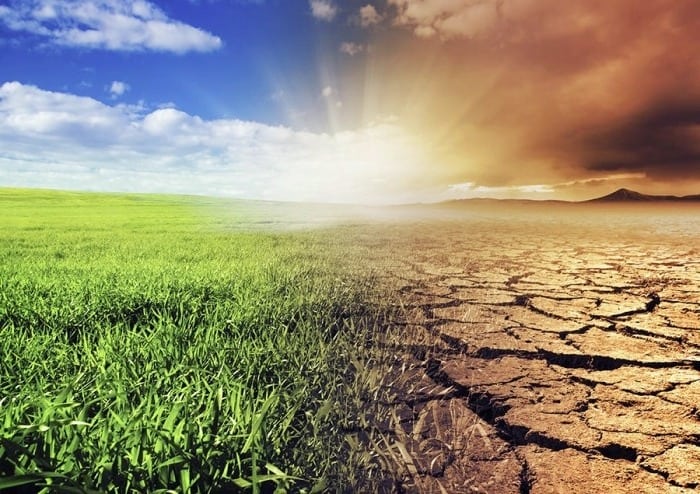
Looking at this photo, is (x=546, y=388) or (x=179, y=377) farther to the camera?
(x=546, y=388)

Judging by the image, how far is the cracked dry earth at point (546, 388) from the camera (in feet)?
4.74

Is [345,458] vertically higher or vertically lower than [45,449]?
lower

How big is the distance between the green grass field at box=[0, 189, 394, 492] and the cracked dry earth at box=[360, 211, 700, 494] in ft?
0.96

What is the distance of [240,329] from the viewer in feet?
8.02

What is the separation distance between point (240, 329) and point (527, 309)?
2.10 metres

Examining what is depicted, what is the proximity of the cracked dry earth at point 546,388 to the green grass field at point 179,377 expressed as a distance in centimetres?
29

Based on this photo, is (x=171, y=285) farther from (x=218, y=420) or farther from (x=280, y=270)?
(x=218, y=420)

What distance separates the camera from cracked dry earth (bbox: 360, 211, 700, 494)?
1445mm

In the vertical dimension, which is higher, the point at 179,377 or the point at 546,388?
the point at 179,377

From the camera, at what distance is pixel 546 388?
80.4 inches

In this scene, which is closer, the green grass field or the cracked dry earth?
the green grass field

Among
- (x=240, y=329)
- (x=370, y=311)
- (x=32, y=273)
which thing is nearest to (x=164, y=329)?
(x=240, y=329)

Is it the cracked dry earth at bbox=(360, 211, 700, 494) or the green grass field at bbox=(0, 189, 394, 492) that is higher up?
the green grass field at bbox=(0, 189, 394, 492)

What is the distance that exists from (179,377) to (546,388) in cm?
150
